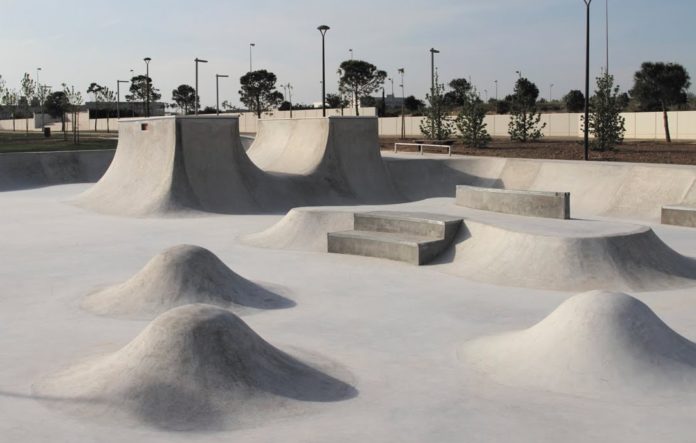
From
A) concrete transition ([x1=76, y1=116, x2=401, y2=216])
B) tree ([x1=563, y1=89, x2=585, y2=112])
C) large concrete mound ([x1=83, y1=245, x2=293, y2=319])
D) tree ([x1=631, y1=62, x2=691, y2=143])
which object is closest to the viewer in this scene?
large concrete mound ([x1=83, y1=245, x2=293, y2=319])

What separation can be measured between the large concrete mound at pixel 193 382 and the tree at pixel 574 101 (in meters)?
77.4

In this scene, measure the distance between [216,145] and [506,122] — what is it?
38.0 m

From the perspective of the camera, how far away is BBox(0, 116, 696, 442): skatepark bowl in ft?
20.2

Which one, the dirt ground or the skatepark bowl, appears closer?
the skatepark bowl

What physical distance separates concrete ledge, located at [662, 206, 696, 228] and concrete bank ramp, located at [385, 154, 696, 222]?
3.10ft

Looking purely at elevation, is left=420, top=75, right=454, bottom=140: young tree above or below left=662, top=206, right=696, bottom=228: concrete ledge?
above

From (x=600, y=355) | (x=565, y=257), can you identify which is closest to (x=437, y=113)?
(x=565, y=257)

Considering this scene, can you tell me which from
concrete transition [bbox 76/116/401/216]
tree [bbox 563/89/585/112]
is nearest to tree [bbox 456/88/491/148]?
concrete transition [bbox 76/116/401/216]

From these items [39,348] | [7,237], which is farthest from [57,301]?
[7,237]

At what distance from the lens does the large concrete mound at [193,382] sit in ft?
20.0

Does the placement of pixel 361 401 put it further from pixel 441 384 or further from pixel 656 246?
pixel 656 246

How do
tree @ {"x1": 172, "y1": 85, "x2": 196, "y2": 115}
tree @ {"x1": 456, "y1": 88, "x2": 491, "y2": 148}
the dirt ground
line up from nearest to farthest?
the dirt ground
tree @ {"x1": 456, "y1": 88, "x2": 491, "y2": 148}
tree @ {"x1": 172, "y1": 85, "x2": 196, "y2": 115}

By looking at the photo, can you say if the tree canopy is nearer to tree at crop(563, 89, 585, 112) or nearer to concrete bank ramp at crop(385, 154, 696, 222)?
tree at crop(563, 89, 585, 112)

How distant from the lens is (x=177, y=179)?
2094 cm
